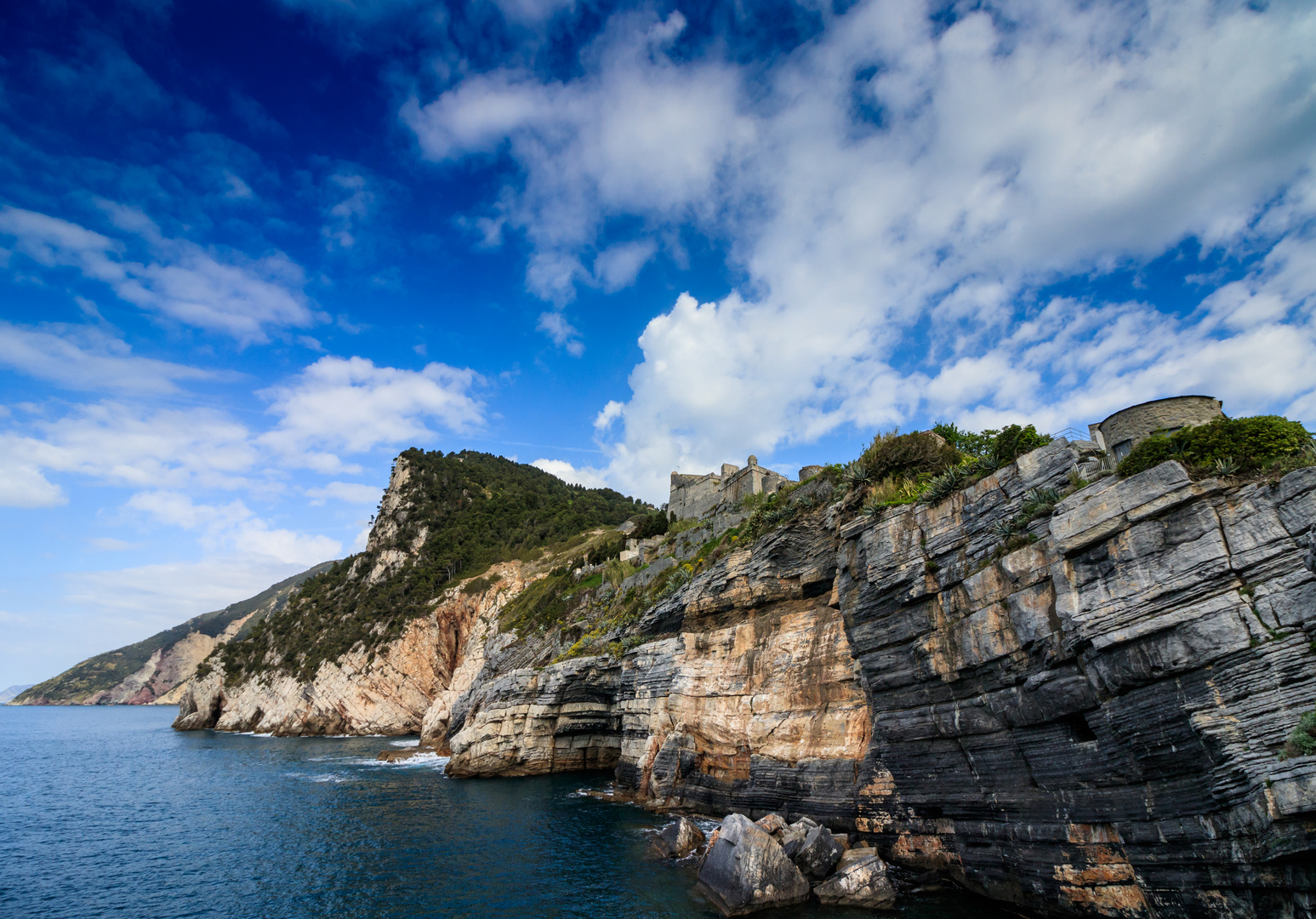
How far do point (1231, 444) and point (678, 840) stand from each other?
1990cm

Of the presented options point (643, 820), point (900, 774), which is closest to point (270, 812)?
point (643, 820)

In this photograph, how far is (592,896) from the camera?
17.1 meters

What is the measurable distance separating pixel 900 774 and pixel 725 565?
13477mm

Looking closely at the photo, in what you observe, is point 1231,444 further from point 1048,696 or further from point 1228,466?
point 1048,696

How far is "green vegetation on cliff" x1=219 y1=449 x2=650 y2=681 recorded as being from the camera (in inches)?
3125

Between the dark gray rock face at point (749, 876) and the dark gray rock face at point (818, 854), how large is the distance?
0.74m

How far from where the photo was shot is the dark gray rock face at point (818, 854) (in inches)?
680

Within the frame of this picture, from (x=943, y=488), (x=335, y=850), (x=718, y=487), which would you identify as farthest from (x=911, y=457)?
(x=718, y=487)

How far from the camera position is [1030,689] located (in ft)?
48.7

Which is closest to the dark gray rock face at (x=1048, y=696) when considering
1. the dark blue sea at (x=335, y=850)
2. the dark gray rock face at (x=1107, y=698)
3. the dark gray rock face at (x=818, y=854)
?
the dark gray rock face at (x=1107, y=698)

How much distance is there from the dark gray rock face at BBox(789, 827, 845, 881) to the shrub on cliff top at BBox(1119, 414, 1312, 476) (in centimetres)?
1355

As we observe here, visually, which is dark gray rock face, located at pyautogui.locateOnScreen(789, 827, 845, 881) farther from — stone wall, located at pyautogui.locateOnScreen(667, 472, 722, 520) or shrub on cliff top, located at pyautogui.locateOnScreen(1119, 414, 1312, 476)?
stone wall, located at pyautogui.locateOnScreen(667, 472, 722, 520)

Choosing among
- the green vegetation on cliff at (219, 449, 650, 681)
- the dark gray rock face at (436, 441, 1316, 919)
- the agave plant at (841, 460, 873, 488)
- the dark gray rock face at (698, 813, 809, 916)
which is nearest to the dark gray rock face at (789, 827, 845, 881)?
the dark gray rock face at (436, 441, 1316, 919)

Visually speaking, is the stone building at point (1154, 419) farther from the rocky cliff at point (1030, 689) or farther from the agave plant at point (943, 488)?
the agave plant at point (943, 488)
